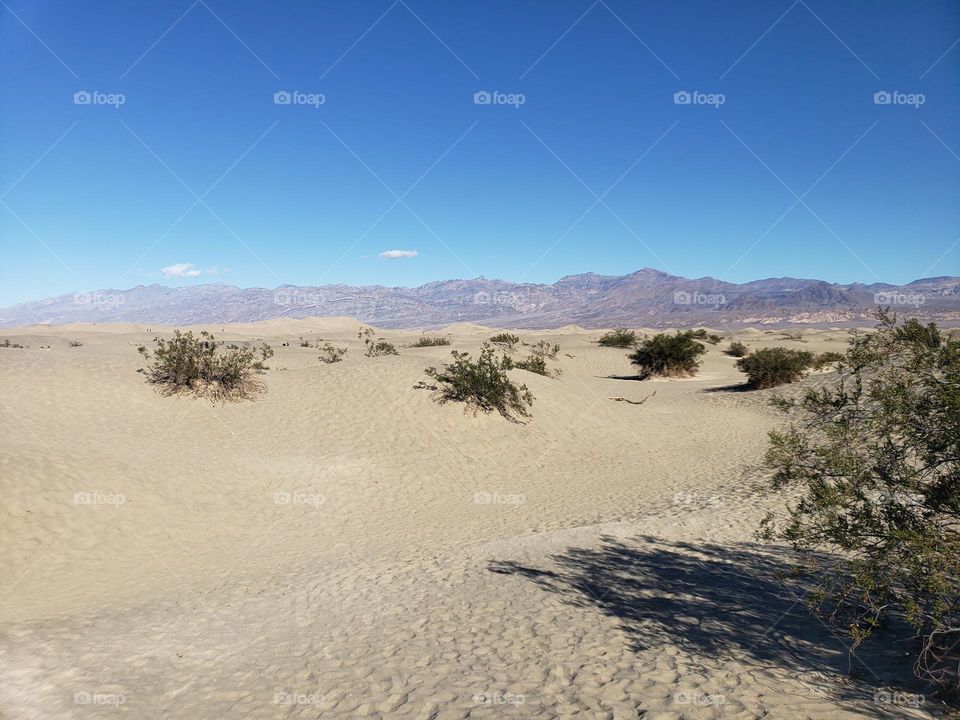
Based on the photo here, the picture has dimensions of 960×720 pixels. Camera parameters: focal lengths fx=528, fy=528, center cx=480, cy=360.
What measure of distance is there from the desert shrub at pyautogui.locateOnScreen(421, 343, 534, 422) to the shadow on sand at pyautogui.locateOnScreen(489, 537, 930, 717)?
27.1 feet

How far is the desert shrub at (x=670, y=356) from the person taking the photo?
28.8m

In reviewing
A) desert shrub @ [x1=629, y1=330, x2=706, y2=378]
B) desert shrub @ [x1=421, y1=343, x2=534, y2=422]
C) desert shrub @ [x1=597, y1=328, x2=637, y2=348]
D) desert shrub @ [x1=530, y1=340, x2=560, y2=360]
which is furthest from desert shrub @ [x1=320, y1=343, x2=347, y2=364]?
desert shrub @ [x1=597, y1=328, x2=637, y2=348]

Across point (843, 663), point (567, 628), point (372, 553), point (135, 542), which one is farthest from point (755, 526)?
point (135, 542)

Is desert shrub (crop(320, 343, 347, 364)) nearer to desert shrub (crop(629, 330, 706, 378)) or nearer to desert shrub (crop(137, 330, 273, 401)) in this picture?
desert shrub (crop(137, 330, 273, 401))

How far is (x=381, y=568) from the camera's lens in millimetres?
8180

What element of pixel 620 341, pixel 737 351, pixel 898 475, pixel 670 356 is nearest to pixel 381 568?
pixel 898 475

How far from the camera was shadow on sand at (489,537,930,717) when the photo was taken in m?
4.94

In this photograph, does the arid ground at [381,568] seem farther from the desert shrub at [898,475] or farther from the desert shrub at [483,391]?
the desert shrub at [898,475]

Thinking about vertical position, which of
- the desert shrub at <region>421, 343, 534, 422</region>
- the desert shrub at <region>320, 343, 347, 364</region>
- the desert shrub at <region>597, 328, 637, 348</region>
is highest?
the desert shrub at <region>597, 328, 637, 348</region>

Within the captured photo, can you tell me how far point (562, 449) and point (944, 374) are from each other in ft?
37.4

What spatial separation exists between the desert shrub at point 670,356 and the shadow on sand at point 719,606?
70.2ft

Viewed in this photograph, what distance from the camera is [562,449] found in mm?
15742

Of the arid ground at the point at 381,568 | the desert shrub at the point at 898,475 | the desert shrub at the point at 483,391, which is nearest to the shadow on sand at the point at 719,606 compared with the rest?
the arid ground at the point at 381,568

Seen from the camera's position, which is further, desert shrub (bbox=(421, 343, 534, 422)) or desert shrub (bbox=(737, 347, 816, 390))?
desert shrub (bbox=(737, 347, 816, 390))
